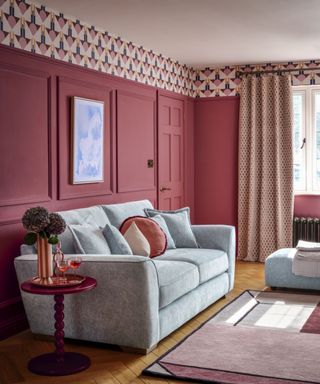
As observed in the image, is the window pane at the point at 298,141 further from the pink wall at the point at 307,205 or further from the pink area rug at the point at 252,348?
the pink area rug at the point at 252,348

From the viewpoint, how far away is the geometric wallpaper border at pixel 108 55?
15.0ft

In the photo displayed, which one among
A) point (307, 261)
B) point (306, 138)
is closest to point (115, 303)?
→ point (307, 261)

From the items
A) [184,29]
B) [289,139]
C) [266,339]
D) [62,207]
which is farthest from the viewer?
[289,139]

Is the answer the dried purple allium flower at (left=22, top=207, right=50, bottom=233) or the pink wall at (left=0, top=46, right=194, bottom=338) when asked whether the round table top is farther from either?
the pink wall at (left=0, top=46, right=194, bottom=338)

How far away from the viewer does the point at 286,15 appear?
515cm

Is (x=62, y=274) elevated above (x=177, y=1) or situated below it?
below

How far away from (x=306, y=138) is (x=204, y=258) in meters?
3.09

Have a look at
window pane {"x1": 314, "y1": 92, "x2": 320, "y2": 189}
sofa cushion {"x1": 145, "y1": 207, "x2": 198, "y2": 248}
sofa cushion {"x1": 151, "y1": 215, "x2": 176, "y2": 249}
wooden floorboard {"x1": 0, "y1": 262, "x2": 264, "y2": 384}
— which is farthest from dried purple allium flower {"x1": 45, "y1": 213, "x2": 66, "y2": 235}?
window pane {"x1": 314, "y1": 92, "x2": 320, "y2": 189}

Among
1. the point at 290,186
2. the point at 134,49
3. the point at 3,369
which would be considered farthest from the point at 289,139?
the point at 3,369

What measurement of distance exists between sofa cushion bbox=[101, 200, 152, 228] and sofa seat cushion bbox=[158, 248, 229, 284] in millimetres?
485

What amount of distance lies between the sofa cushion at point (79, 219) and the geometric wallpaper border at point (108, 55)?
1.30m

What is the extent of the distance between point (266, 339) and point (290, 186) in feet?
11.5

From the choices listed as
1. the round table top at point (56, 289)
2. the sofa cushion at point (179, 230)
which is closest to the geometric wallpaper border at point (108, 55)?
the sofa cushion at point (179, 230)

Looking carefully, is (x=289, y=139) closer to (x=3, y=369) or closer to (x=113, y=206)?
(x=113, y=206)
